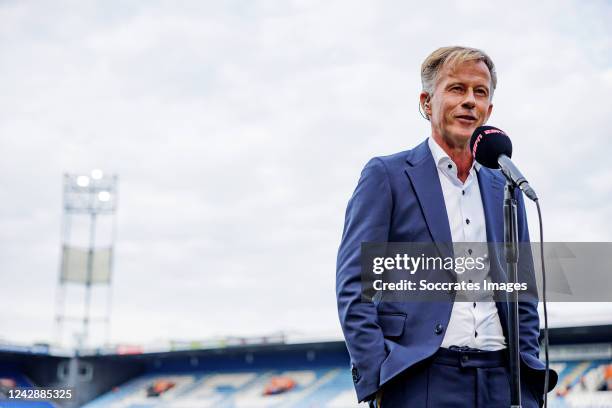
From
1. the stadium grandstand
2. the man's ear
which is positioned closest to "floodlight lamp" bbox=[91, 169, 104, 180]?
the stadium grandstand

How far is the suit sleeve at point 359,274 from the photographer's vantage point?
2027mm

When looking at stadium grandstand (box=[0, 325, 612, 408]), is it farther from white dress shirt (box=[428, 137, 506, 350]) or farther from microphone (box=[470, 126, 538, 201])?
microphone (box=[470, 126, 538, 201])

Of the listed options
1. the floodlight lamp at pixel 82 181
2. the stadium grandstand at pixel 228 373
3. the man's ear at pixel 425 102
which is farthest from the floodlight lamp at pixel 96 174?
the man's ear at pixel 425 102

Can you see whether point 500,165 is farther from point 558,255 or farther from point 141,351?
point 141,351

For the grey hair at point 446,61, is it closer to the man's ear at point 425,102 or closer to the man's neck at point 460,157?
the man's ear at point 425,102

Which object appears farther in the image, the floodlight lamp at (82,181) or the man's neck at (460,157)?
the floodlight lamp at (82,181)

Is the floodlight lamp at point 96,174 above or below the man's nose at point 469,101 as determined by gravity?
above

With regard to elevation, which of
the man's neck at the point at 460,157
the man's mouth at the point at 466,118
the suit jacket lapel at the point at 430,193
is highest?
the man's mouth at the point at 466,118

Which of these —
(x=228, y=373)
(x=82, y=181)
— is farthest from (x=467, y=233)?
(x=82, y=181)

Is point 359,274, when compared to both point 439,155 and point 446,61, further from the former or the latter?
point 446,61

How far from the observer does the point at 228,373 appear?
857 inches

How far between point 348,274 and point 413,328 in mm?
269

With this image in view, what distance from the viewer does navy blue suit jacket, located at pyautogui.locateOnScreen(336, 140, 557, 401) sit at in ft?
6.70

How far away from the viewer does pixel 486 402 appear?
6.77ft
